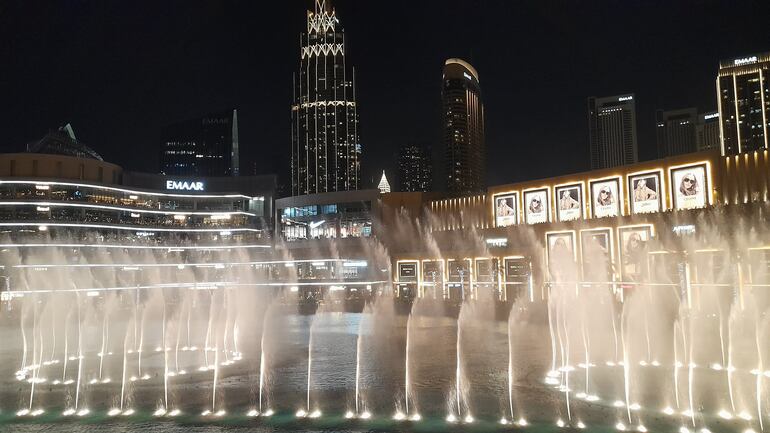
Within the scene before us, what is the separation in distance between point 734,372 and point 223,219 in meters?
96.8

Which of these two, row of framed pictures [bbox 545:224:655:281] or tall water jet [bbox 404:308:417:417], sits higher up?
row of framed pictures [bbox 545:224:655:281]

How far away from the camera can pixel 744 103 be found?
185875 millimetres

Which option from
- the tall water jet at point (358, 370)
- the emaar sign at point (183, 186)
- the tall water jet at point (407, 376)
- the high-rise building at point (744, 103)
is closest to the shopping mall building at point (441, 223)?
the emaar sign at point (183, 186)

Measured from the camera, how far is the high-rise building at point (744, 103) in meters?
183

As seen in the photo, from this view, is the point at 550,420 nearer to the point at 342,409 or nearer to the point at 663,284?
the point at 342,409

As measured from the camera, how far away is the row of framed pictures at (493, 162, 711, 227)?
5428 centimetres

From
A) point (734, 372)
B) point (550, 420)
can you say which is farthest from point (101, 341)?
point (734, 372)

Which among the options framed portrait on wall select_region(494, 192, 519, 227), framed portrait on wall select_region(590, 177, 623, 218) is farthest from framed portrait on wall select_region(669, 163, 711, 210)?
framed portrait on wall select_region(494, 192, 519, 227)

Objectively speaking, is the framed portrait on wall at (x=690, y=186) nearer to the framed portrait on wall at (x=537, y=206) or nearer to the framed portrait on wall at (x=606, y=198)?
the framed portrait on wall at (x=606, y=198)

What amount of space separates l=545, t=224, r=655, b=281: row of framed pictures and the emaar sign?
70.0 m

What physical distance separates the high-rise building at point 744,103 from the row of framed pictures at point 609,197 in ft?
470

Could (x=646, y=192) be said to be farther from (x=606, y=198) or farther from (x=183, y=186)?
(x=183, y=186)

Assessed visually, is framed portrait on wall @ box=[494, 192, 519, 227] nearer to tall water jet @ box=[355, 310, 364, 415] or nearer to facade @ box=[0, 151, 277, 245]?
tall water jet @ box=[355, 310, 364, 415]

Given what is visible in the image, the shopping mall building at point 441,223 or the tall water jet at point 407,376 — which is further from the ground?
the shopping mall building at point 441,223
